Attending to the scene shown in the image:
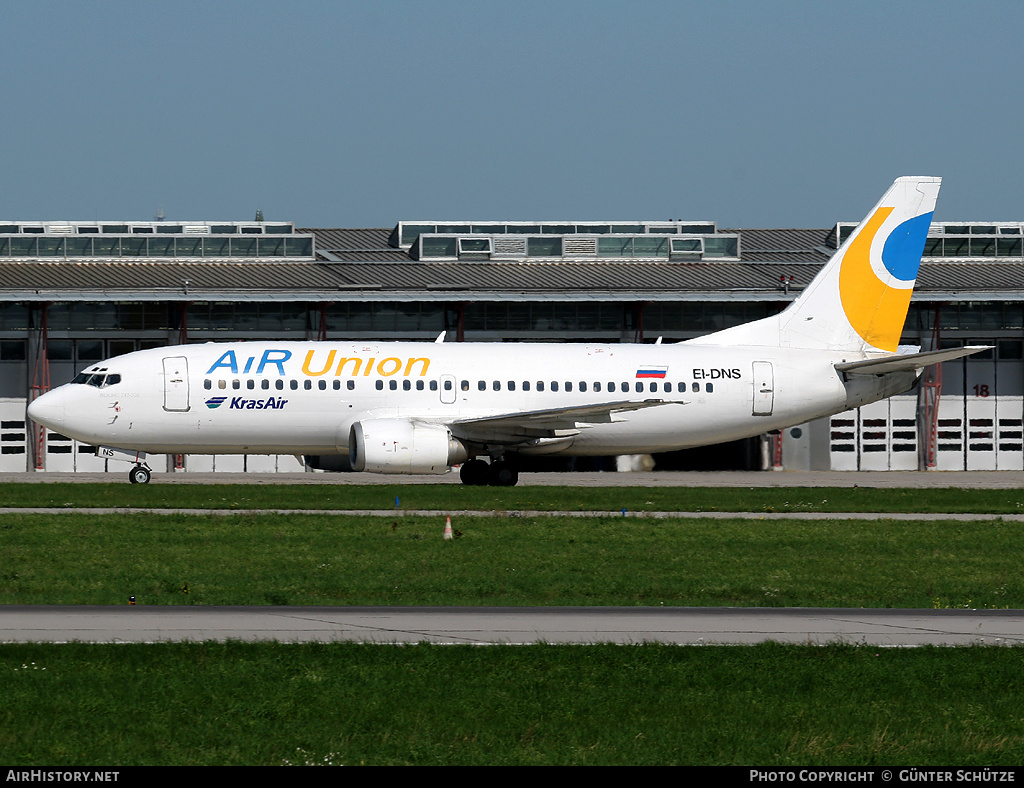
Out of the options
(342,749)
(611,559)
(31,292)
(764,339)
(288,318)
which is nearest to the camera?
(342,749)

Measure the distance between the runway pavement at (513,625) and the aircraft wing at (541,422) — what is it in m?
22.5

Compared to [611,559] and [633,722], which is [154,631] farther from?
[611,559]

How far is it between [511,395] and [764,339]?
28.2 ft

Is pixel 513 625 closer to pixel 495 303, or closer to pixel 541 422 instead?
pixel 541 422

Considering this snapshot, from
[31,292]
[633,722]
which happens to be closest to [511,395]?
[31,292]

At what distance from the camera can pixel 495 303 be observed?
58.6 metres

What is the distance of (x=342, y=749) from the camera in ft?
32.8

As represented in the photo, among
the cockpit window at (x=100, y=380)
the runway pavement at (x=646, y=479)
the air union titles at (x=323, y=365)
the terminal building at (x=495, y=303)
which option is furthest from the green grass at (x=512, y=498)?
the terminal building at (x=495, y=303)

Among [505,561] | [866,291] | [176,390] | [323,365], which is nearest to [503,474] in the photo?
[323,365]

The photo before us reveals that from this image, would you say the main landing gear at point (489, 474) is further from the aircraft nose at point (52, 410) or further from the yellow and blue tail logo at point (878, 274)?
the yellow and blue tail logo at point (878, 274)

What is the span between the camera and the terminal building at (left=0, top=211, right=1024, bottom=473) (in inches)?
2206

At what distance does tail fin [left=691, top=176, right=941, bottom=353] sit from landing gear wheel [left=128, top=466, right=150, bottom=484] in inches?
685

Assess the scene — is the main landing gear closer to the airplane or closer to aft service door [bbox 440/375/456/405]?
the airplane

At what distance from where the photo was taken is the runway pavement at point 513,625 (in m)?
14.3
